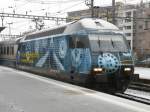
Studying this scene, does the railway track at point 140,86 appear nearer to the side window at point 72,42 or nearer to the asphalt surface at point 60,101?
the side window at point 72,42

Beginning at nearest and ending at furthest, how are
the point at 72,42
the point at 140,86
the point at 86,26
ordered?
1. the point at 86,26
2. the point at 72,42
3. the point at 140,86

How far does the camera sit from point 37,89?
1553 cm

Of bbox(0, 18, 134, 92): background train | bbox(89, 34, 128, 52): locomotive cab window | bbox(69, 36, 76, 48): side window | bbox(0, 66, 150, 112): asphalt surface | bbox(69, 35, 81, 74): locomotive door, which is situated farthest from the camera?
bbox(69, 36, 76, 48): side window

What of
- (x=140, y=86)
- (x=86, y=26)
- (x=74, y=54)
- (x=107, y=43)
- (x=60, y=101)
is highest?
(x=86, y=26)

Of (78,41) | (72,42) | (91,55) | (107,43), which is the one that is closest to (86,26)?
(78,41)

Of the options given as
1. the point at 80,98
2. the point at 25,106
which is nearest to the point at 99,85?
the point at 80,98

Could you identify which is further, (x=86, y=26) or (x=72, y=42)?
(x=72, y=42)

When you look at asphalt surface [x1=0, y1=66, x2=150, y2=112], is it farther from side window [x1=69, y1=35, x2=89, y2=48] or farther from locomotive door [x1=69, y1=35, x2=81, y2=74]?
side window [x1=69, y1=35, x2=89, y2=48]

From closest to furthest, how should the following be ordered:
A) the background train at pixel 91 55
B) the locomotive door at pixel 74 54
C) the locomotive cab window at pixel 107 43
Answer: the background train at pixel 91 55, the locomotive cab window at pixel 107 43, the locomotive door at pixel 74 54

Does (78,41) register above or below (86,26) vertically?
below

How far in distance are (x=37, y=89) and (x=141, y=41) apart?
270 ft

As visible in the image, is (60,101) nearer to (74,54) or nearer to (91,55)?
(91,55)

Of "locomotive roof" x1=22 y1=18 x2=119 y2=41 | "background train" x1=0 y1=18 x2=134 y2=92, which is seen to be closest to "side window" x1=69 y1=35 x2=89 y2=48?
"background train" x1=0 y1=18 x2=134 y2=92

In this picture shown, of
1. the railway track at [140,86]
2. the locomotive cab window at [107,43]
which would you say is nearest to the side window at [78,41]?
the locomotive cab window at [107,43]
